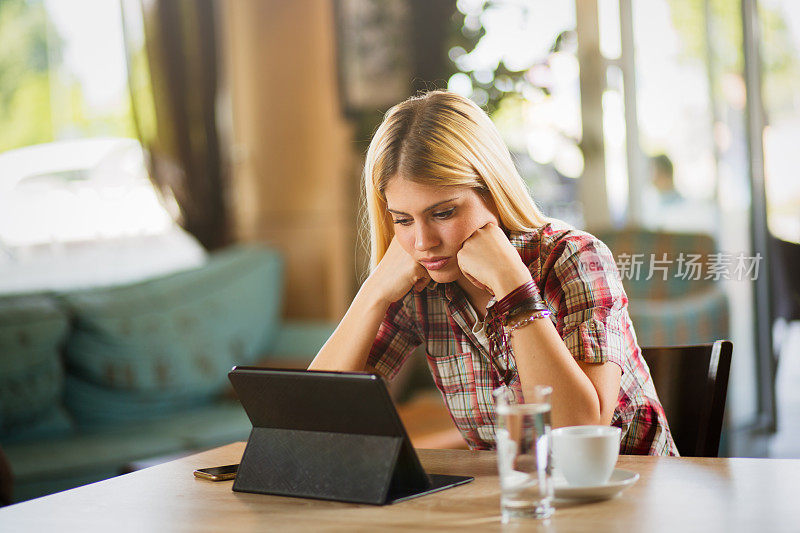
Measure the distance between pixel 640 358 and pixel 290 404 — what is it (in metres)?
0.61

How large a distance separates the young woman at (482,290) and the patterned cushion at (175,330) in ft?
5.93

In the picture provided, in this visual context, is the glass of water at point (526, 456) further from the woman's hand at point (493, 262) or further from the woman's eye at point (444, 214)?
the woman's eye at point (444, 214)

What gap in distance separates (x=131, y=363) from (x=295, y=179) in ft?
4.69

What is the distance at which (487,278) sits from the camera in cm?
133

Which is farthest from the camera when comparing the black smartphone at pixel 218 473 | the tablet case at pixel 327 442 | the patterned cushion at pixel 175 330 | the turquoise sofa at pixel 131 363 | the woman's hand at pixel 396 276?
the patterned cushion at pixel 175 330

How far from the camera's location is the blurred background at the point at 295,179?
3.20 meters

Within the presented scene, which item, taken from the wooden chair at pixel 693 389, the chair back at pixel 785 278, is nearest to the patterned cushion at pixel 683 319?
the chair back at pixel 785 278

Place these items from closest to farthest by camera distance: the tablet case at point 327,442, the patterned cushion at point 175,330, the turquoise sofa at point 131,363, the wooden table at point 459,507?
the wooden table at point 459,507 < the tablet case at point 327,442 < the turquoise sofa at point 131,363 < the patterned cushion at point 175,330

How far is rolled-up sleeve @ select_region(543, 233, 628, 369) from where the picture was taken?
1.35 meters

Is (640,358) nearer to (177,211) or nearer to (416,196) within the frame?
(416,196)

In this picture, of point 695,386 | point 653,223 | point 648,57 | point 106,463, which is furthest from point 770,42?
point 106,463

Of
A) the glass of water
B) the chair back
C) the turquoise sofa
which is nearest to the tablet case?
the glass of water

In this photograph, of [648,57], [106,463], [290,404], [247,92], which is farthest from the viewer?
[247,92]

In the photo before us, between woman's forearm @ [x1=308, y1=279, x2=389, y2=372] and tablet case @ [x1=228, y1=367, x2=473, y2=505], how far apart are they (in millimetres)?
355
